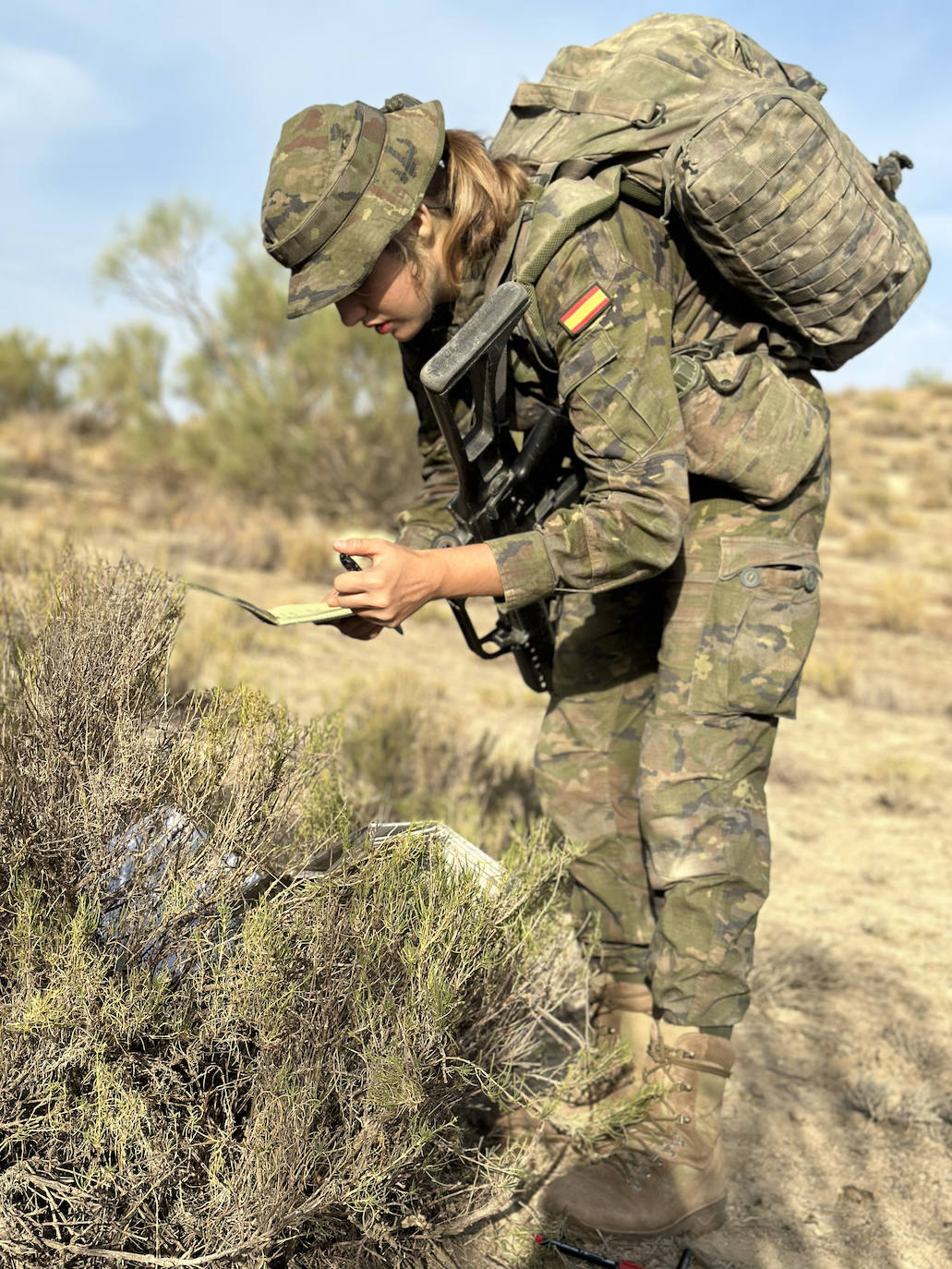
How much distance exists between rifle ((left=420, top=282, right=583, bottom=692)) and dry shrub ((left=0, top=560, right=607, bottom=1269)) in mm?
697

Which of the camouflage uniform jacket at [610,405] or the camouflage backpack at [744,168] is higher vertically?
the camouflage backpack at [744,168]

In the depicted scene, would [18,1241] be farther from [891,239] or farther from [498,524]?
[891,239]

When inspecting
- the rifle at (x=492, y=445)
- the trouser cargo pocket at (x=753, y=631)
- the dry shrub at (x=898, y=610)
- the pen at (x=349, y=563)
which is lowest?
the dry shrub at (x=898, y=610)

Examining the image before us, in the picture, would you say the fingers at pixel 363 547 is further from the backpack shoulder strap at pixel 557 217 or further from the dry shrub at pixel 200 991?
the backpack shoulder strap at pixel 557 217

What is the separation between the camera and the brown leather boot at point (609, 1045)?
264cm

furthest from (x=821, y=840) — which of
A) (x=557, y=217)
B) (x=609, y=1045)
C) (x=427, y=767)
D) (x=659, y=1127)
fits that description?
(x=557, y=217)

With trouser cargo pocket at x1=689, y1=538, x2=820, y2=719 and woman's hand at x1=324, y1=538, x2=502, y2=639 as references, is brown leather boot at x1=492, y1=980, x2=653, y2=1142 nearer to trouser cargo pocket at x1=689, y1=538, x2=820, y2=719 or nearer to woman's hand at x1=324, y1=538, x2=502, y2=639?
trouser cargo pocket at x1=689, y1=538, x2=820, y2=719

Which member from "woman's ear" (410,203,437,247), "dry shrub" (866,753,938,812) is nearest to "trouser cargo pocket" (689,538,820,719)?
"woman's ear" (410,203,437,247)

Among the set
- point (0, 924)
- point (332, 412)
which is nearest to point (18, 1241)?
point (0, 924)

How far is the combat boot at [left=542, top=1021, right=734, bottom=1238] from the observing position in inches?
94.6

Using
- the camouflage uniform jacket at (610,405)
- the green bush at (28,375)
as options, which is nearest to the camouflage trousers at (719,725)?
the camouflage uniform jacket at (610,405)

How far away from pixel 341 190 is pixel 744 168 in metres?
0.78

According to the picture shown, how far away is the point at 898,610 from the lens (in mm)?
10367

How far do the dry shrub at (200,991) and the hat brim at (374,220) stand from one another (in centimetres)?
72
